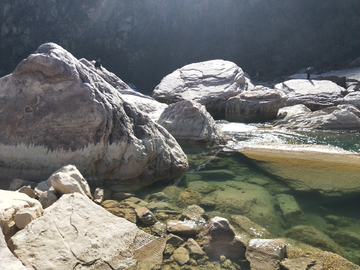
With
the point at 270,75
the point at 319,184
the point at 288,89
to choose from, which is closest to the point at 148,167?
the point at 319,184

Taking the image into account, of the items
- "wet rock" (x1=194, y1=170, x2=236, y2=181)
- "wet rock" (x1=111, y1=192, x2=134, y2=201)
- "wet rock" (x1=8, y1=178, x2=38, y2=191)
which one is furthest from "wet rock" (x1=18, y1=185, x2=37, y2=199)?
"wet rock" (x1=194, y1=170, x2=236, y2=181)

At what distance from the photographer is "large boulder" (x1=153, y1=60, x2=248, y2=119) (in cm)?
1148

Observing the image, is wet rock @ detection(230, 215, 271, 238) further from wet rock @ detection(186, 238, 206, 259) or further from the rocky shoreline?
wet rock @ detection(186, 238, 206, 259)

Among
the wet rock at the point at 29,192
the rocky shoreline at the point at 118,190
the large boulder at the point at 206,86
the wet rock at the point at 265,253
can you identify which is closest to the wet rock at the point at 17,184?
the rocky shoreline at the point at 118,190

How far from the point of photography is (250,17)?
1003 inches

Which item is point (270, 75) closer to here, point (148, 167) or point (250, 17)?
point (250, 17)

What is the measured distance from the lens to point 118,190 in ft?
12.5

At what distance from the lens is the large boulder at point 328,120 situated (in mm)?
8484

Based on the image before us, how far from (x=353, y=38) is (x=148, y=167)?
2346 centimetres

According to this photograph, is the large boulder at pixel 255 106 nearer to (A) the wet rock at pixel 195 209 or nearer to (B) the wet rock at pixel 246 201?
(B) the wet rock at pixel 246 201

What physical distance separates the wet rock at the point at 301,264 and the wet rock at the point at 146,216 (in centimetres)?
135

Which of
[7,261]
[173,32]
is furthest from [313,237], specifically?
[173,32]

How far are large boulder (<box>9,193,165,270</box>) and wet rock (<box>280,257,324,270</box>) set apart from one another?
108 centimetres

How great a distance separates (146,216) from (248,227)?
3.62 feet
